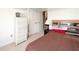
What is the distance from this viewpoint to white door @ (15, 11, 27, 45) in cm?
72

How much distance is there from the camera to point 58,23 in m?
0.68

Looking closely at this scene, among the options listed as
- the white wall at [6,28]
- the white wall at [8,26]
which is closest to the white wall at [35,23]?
the white wall at [8,26]

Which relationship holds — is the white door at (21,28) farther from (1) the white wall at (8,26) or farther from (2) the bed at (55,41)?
(2) the bed at (55,41)

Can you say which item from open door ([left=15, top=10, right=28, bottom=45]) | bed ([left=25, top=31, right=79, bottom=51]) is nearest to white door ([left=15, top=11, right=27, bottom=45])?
open door ([left=15, top=10, right=28, bottom=45])

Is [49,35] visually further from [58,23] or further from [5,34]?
[5,34]

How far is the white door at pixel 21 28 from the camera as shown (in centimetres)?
72

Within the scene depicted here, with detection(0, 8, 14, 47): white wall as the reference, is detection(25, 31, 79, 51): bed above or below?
below

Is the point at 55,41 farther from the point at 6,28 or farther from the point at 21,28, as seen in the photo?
the point at 6,28

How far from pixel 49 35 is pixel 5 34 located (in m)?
0.39

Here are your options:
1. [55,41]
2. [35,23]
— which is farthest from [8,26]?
[55,41]

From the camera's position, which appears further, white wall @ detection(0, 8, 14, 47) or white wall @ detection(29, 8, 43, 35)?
white wall @ detection(29, 8, 43, 35)

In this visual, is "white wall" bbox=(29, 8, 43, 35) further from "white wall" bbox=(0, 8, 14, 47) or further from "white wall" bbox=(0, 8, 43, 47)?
"white wall" bbox=(0, 8, 14, 47)

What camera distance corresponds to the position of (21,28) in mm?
734
